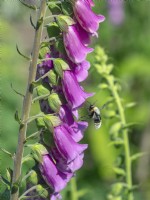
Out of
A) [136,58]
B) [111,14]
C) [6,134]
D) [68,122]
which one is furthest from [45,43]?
[111,14]

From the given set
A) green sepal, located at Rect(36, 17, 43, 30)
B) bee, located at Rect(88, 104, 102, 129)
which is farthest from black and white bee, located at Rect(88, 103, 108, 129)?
green sepal, located at Rect(36, 17, 43, 30)

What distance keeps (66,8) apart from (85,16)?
53mm

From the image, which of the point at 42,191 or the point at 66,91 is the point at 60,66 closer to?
the point at 66,91

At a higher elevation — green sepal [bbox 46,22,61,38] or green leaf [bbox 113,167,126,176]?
green sepal [bbox 46,22,61,38]

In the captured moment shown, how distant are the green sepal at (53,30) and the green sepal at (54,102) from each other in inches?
6.1

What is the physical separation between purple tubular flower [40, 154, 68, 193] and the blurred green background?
5.62 ft

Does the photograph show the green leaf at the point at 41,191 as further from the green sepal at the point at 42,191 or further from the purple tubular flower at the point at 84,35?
the purple tubular flower at the point at 84,35

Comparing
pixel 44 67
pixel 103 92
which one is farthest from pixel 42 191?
pixel 103 92

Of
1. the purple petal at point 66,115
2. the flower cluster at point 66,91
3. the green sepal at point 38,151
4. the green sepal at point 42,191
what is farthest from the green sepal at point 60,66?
the green sepal at point 42,191

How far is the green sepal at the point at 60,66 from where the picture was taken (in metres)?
1.78

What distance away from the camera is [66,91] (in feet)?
5.97

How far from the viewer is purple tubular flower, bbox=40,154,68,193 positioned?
183cm

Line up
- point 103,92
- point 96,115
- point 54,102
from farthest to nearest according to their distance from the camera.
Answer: point 103,92 → point 96,115 → point 54,102

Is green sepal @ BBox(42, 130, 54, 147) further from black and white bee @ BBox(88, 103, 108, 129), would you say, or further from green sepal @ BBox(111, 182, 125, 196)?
green sepal @ BBox(111, 182, 125, 196)
